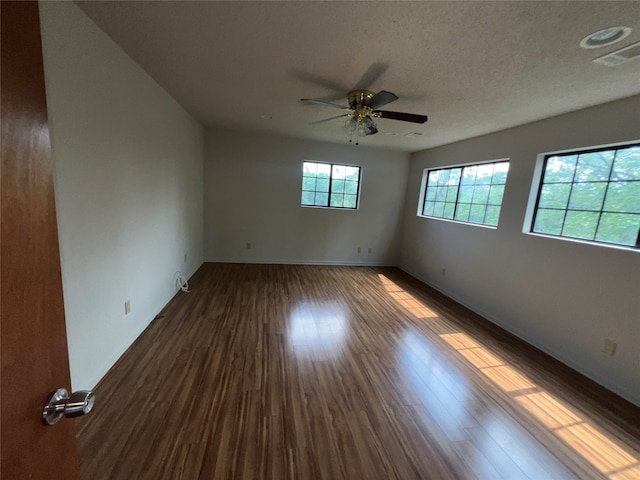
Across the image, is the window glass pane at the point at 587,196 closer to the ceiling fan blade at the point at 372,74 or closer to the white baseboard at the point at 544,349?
the white baseboard at the point at 544,349

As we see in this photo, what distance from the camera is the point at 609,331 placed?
2.25m

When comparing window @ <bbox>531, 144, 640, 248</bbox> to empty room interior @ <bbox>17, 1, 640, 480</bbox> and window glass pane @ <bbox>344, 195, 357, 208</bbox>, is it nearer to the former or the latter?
empty room interior @ <bbox>17, 1, 640, 480</bbox>

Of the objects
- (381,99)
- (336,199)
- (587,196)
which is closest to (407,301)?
(587,196)

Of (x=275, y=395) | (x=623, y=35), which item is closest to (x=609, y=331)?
(x=623, y=35)

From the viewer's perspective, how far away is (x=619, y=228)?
229cm

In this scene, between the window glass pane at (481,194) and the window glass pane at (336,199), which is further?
the window glass pane at (336,199)

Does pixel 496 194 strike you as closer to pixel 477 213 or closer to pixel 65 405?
pixel 477 213

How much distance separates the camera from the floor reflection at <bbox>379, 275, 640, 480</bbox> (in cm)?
157

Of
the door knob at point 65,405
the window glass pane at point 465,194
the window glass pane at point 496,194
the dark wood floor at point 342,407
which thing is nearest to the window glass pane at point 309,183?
the window glass pane at point 465,194

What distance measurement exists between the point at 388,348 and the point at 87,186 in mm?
2774

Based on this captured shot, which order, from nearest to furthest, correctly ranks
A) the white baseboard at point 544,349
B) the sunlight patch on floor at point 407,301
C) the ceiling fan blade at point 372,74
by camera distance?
the ceiling fan blade at point 372,74 < the white baseboard at point 544,349 < the sunlight patch on floor at point 407,301

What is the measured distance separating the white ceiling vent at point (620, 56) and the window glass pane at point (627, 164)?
3.24 ft

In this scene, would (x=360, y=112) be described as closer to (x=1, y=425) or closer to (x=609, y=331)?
(x=1, y=425)

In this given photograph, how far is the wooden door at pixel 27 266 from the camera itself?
42cm
